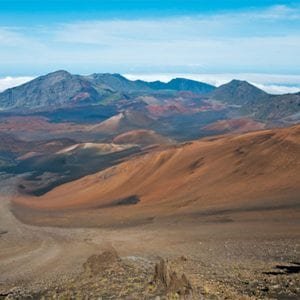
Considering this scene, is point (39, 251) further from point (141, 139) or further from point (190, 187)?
point (141, 139)

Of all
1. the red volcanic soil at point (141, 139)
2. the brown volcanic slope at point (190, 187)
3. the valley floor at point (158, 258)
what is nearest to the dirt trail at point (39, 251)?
the valley floor at point (158, 258)

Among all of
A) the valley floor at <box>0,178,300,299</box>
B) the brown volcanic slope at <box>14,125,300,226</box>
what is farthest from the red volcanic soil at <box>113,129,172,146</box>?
the valley floor at <box>0,178,300,299</box>

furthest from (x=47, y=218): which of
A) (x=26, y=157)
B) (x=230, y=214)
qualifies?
(x=26, y=157)

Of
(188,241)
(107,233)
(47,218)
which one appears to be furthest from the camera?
(47,218)

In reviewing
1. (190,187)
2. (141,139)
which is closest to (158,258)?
(190,187)

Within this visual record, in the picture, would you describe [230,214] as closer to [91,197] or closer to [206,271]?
[206,271]

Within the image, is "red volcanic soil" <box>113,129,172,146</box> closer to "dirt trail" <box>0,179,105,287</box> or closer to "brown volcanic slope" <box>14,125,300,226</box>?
"brown volcanic slope" <box>14,125,300,226</box>
